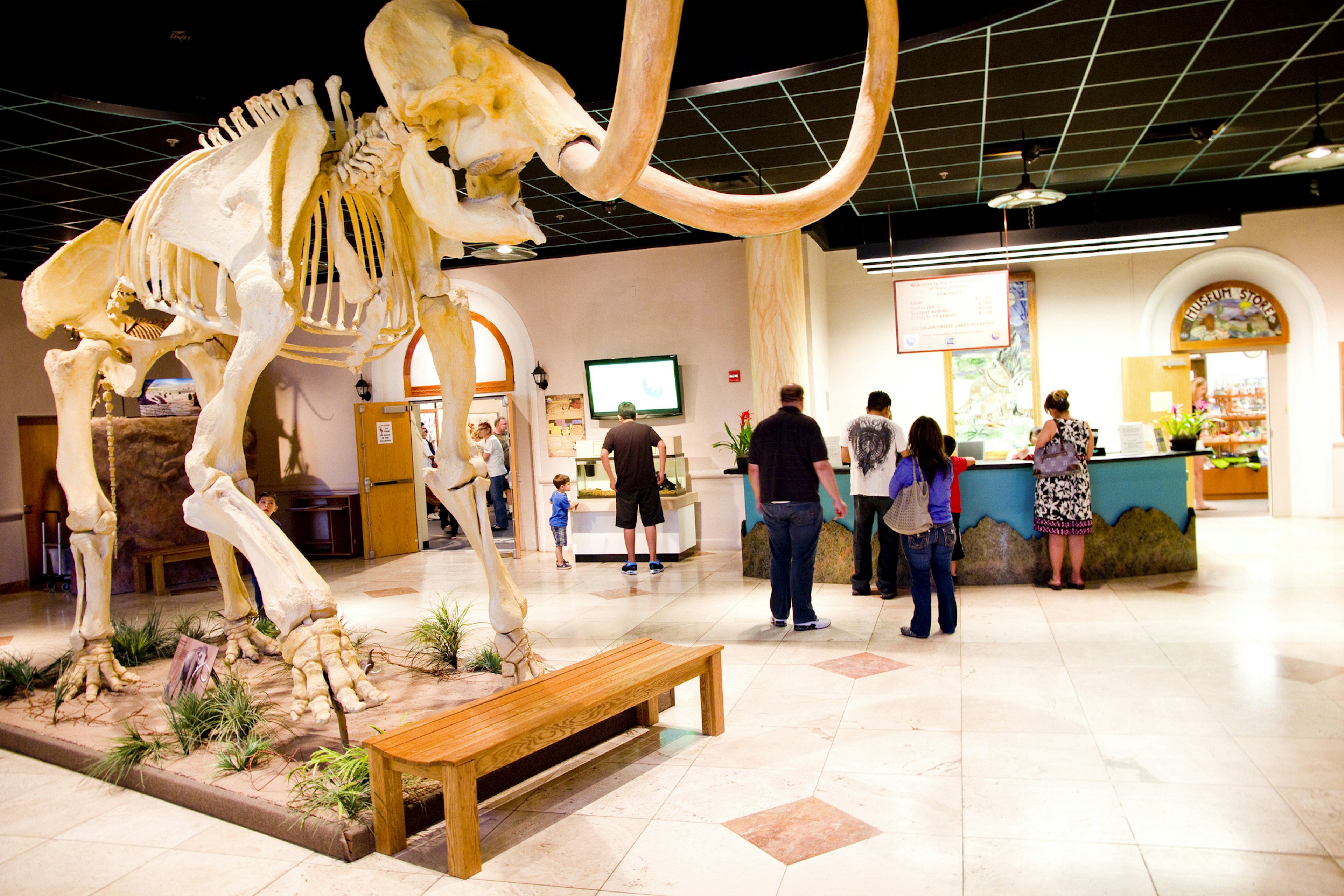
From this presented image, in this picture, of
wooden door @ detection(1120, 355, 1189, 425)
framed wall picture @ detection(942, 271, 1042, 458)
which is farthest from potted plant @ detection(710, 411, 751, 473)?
wooden door @ detection(1120, 355, 1189, 425)

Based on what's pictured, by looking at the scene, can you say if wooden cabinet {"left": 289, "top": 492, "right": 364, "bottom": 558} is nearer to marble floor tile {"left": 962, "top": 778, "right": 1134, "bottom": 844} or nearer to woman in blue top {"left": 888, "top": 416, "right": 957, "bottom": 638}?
woman in blue top {"left": 888, "top": 416, "right": 957, "bottom": 638}

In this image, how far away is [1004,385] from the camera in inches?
440

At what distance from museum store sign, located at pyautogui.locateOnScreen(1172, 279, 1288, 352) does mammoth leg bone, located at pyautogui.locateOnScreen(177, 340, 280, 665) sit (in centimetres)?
1052

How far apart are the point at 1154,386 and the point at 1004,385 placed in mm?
1738

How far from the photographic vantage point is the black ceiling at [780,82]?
5.67m

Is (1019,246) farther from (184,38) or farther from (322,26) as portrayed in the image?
(184,38)

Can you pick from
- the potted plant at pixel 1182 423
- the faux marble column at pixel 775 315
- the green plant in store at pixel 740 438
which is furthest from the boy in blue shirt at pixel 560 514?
the potted plant at pixel 1182 423

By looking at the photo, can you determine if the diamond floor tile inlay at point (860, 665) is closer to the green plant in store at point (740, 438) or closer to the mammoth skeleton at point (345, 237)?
the mammoth skeleton at point (345, 237)

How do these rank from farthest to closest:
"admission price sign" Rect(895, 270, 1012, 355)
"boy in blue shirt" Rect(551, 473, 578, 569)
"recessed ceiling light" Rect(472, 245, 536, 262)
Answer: "boy in blue shirt" Rect(551, 473, 578, 569) → "recessed ceiling light" Rect(472, 245, 536, 262) → "admission price sign" Rect(895, 270, 1012, 355)

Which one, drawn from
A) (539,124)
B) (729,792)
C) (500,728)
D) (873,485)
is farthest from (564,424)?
(539,124)

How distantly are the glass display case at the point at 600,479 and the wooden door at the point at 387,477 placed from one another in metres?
2.80

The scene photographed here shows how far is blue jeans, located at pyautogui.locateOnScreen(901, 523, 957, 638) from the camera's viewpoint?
225 inches

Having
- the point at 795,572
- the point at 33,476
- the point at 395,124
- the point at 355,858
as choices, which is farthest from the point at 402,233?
the point at 33,476

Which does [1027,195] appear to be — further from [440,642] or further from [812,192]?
[812,192]
